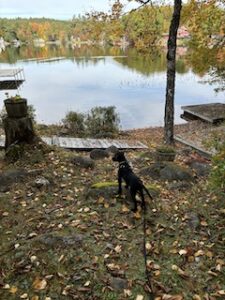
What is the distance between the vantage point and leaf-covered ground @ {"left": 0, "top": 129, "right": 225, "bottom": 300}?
151 inches

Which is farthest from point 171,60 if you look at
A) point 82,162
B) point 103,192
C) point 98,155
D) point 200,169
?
point 103,192

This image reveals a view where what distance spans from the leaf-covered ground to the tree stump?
109 centimetres

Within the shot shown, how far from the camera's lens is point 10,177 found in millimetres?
6312

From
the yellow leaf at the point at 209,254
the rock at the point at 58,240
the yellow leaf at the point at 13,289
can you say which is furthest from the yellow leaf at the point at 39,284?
the yellow leaf at the point at 209,254

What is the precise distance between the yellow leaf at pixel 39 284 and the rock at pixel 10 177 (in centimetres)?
252

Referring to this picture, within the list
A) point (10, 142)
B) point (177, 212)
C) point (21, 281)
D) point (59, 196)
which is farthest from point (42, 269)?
point (10, 142)

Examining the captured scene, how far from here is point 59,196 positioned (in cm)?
589

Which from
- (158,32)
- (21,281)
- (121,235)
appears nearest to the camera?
(21,281)

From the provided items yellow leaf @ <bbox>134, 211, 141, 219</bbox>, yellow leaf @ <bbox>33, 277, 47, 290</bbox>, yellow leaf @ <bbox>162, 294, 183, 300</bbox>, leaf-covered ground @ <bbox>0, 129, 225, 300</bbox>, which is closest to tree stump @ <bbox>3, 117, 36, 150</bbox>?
leaf-covered ground @ <bbox>0, 129, 225, 300</bbox>

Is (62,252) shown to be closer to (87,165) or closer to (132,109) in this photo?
(87,165)

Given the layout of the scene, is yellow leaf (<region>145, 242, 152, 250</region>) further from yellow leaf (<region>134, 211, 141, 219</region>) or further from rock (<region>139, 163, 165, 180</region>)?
rock (<region>139, 163, 165, 180</region>)

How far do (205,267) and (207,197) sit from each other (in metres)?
2.01

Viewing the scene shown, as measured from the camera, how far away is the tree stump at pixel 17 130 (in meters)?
7.09

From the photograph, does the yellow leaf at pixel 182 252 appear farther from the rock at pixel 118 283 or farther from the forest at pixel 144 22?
the forest at pixel 144 22
